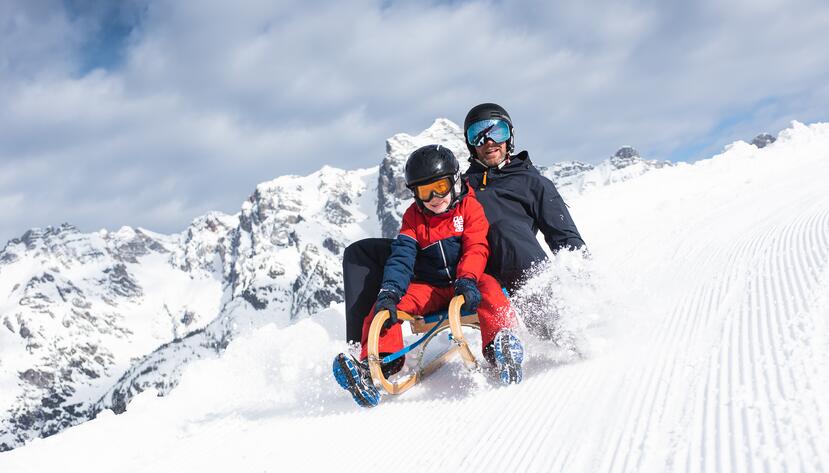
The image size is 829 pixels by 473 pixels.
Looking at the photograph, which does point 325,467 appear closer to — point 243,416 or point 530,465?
point 530,465

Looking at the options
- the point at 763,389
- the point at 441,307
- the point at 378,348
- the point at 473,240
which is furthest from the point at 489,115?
the point at 763,389

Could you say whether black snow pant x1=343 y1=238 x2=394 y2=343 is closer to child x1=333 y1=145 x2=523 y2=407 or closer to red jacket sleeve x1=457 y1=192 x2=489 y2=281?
child x1=333 y1=145 x2=523 y2=407

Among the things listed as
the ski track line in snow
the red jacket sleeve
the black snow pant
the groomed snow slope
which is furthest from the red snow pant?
the ski track line in snow

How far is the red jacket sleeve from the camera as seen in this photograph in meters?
3.99

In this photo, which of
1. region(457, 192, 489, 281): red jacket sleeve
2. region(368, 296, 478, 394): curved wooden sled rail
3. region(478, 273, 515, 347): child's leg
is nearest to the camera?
region(368, 296, 478, 394): curved wooden sled rail

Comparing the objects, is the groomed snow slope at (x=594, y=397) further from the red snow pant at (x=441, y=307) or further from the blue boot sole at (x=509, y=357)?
the red snow pant at (x=441, y=307)

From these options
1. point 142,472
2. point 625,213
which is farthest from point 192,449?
point 625,213

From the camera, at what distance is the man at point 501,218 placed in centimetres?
418

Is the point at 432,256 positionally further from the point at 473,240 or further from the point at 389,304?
the point at 389,304

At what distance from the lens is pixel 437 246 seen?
4.34 metres

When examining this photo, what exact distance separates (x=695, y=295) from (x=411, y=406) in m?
2.25

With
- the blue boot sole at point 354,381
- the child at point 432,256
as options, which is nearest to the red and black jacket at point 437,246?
the child at point 432,256

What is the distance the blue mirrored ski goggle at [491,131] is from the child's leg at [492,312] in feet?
5.65

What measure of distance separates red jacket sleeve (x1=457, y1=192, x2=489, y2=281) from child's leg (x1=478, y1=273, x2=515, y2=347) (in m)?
0.15
